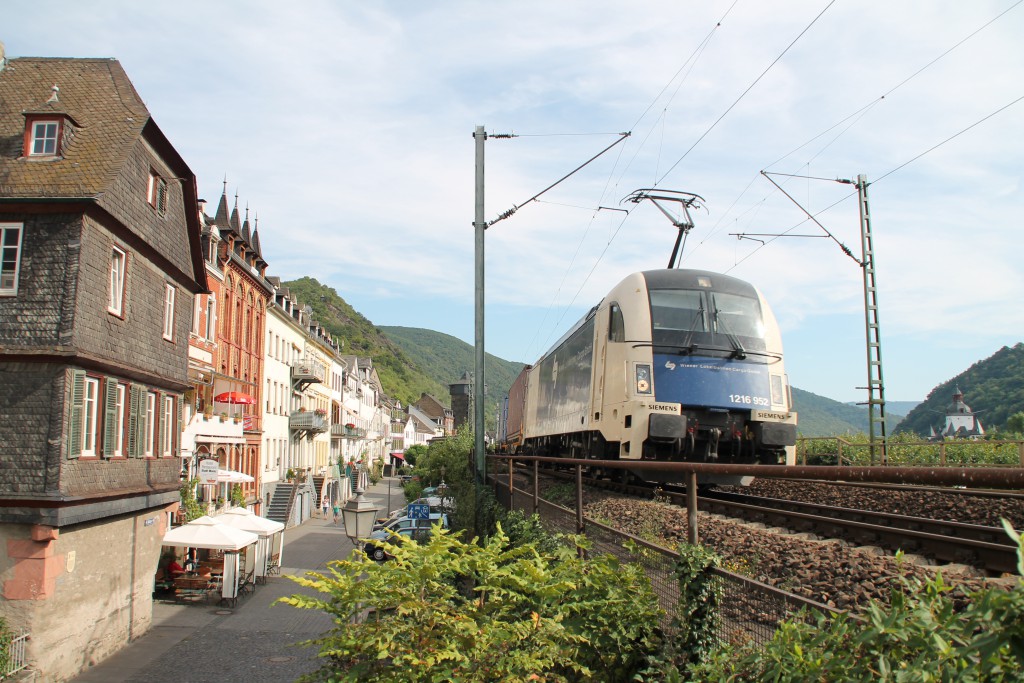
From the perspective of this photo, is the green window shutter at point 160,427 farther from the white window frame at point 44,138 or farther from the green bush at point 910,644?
the green bush at point 910,644

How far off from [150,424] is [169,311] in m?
3.00

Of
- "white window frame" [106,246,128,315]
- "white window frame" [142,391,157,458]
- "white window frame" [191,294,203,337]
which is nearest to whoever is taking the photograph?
"white window frame" [106,246,128,315]

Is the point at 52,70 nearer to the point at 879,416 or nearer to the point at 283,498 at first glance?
the point at 879,416

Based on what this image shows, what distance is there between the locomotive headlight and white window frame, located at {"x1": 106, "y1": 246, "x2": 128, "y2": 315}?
1136 centimetres

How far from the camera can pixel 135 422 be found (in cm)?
2022

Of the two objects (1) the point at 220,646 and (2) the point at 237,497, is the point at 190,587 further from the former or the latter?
(2) the point at 237,497

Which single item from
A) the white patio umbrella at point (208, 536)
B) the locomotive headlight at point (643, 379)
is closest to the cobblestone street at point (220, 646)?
the white patio umbrella at point (208, 536)

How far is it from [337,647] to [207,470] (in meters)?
24.1

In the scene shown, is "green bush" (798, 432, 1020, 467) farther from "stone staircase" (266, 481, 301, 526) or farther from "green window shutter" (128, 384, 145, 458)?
"stone staircase" (266, 481, 301, 526)

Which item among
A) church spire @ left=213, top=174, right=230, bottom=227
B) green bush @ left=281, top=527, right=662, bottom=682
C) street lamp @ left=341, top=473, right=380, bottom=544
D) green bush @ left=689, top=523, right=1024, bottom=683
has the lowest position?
street lamp @ left=341, top=473, right=380, bottom=544

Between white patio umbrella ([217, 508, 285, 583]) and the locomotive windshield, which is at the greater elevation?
the locomotive windshield

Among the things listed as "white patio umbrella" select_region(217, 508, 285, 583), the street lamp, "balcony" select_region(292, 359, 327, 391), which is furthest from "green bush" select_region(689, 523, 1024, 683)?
"balcony" select_region(292, 359, 327, 391)

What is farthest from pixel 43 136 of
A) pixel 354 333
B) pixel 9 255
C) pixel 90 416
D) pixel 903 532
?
pixel 354 333

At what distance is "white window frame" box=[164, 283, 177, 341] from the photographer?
74.3 ft
